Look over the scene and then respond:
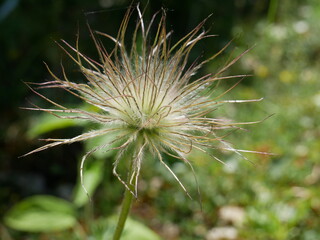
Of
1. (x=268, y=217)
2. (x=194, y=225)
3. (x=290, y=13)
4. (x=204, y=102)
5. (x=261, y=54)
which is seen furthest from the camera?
(x=290, y=13)

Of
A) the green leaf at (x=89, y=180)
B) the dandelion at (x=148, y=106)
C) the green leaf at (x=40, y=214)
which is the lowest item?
the green leaf at (x=40, y=214)

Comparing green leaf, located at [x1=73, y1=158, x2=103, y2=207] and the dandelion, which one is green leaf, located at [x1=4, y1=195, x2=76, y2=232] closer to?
green leaf, located at [x1=73, y1=158, x2=103, y2=207]

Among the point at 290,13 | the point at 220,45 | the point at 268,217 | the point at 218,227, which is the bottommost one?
the point at 218,227

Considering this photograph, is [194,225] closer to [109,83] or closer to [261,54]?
[109,83]

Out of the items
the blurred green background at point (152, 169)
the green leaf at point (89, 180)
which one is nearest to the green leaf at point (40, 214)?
the blurred green background at point (152, 169)

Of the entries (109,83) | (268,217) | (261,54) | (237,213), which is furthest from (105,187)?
(261,54)

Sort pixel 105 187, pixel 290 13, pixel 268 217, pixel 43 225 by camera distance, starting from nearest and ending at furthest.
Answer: pixel 43 225 → pixel 268 217 → pixel 105 187 → pixel 290 13

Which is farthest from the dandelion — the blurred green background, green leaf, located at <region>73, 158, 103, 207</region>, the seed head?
the blurred green background

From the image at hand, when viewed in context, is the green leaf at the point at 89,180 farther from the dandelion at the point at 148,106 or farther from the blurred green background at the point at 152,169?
the dandelion at the point at 148,106
